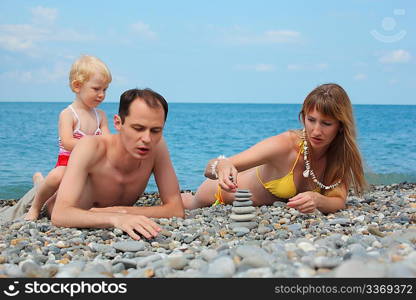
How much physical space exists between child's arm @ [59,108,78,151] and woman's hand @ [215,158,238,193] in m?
2.15

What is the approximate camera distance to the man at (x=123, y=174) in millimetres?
5406

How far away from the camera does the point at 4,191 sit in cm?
1437

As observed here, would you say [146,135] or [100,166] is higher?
[146,135]

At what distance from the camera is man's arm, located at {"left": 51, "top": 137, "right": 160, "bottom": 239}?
547 cm

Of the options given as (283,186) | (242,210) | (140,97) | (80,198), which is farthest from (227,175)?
(80,198)

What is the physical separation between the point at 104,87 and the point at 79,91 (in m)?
0.33

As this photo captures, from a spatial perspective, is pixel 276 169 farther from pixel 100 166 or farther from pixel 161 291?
pixel 161 291

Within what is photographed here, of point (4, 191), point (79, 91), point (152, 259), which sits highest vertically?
point (79, 91)

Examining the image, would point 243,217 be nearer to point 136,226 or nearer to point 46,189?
point 136,226

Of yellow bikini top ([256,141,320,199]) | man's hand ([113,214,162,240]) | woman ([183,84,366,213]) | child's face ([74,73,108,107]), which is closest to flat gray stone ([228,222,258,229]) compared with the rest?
woman ([183,84,366,213])

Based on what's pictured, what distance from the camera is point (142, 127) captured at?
5426mm

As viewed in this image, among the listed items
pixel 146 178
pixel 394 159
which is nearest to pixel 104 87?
pixel 146 178

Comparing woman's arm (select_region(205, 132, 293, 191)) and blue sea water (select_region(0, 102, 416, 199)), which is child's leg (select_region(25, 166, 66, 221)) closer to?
woman's arm (select_region(205, 132, 293, 191))

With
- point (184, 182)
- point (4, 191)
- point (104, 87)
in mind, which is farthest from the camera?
point (184, 182)
